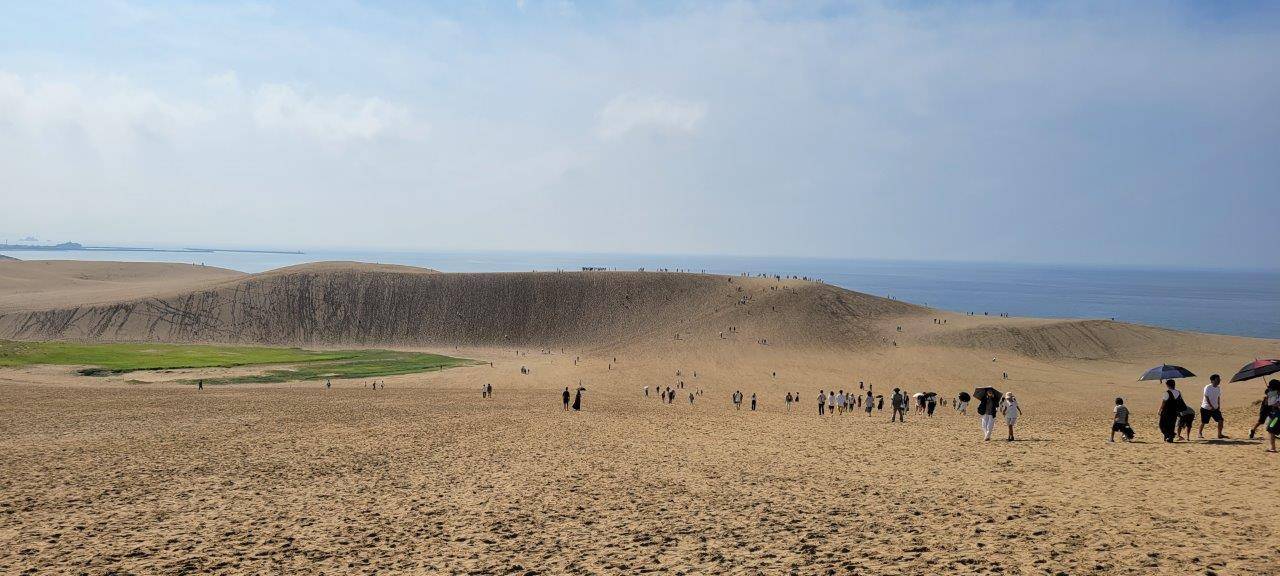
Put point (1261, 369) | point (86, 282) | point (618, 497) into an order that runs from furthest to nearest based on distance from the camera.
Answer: point (86, 282) → point (1261, 369) → point (618, 497)

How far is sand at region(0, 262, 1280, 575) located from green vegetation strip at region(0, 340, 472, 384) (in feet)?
65.7

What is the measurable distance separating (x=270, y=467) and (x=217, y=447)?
3.83 metres

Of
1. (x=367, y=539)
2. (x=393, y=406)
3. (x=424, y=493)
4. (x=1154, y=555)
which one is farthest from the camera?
(x=393, y=406)

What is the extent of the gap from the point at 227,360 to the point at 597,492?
5378cm

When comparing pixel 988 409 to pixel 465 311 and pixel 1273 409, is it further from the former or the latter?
pixel 465 311

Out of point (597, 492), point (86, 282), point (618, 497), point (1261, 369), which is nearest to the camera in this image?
point (618, 497)

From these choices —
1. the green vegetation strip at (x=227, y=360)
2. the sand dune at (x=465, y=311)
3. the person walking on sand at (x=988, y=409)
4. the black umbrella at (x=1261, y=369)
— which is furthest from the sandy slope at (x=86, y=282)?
the black umbrella at (x=1261, y=369)

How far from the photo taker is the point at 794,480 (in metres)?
15.8

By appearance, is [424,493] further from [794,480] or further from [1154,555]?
[1154,555]

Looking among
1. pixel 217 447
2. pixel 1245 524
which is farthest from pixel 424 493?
pixel 1245 524

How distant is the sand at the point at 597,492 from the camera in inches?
430

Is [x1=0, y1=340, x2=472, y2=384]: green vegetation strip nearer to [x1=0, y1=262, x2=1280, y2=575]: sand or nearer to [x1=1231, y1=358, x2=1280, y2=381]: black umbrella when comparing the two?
[x1=0, y1=262, x2=1280, y2=575]: sand

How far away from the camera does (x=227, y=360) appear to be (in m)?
58.9

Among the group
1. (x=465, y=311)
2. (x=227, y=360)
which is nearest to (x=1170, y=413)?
(x=227, y=360)
